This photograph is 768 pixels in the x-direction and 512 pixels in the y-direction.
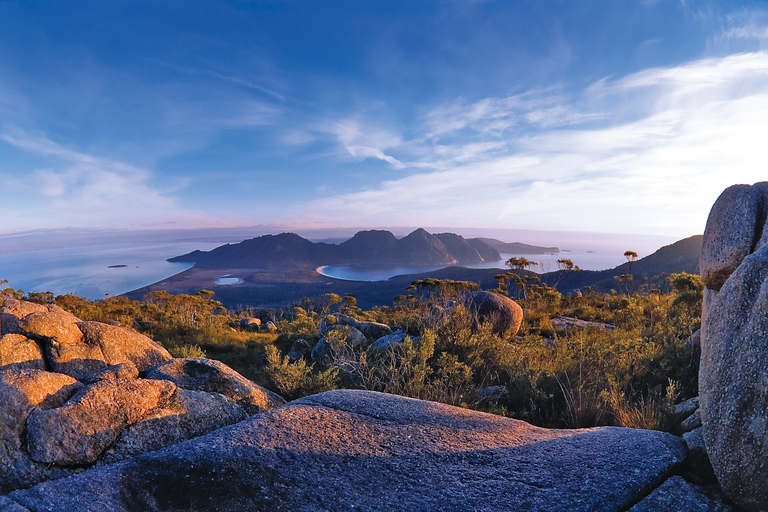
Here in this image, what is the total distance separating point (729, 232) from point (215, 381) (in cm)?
816

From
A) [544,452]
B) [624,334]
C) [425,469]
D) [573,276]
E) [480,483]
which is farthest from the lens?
[573,276]

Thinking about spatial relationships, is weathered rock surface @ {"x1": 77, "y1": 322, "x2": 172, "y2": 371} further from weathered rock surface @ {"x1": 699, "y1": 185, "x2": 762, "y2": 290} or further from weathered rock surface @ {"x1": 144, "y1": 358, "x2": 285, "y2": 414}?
weathered rock surface @ {"x1": 699, "y1": 185, "x2": 762, "y2": 290}

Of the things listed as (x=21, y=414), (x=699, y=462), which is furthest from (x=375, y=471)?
(x=21, y=414)

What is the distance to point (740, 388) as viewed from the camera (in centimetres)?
297

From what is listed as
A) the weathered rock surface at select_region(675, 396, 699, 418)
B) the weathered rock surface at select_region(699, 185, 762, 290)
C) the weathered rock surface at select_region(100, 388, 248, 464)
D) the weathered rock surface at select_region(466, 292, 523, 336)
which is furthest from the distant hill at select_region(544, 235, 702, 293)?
the weathered rock surface at select_region(100, 388, 248, 464)

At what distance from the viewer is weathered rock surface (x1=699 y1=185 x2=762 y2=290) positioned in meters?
4.28

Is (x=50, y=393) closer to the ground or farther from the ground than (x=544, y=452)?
farther from the ground

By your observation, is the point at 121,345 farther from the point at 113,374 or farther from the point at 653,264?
the point at 653,264

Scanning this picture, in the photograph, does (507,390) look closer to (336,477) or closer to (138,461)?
(336,477)

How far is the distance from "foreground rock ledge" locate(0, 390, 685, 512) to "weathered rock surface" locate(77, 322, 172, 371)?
463 centimetres

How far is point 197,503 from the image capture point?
115 inches

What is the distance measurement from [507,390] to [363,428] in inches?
163

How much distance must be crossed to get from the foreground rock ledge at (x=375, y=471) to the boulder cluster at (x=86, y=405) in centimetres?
107

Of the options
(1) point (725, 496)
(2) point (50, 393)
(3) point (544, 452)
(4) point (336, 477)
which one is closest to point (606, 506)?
(3) point (544, 452)
